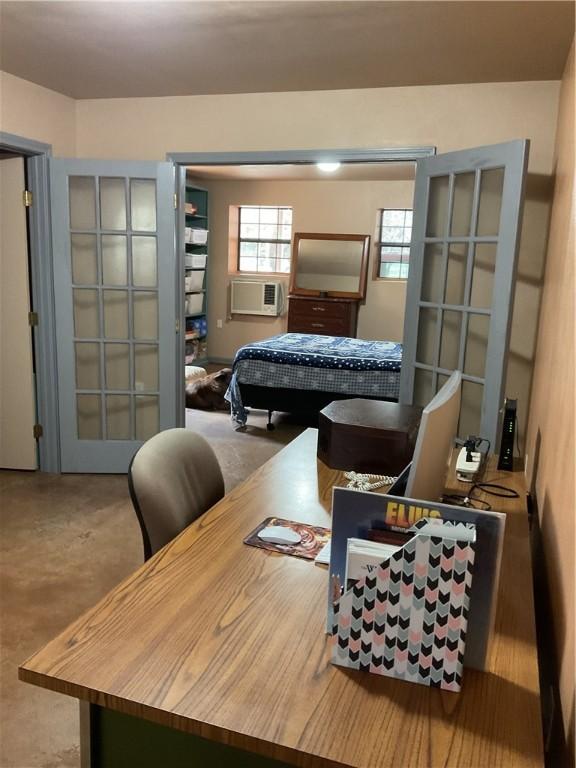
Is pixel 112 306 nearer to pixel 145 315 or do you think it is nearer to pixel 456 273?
pixel 145 315

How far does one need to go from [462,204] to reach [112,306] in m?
2.30

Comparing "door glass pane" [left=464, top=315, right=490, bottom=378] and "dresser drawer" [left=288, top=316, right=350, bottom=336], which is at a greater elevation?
"door glass pane" [left=464, top=315, right=490, bottom=378]

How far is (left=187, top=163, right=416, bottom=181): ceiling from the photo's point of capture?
6457mm

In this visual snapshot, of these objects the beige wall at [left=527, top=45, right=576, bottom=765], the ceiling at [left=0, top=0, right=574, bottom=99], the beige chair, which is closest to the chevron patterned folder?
the beige wall at [left=527, top=45, right=576, bottom=765]

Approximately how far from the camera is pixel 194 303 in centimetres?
791

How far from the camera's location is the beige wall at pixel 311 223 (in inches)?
293

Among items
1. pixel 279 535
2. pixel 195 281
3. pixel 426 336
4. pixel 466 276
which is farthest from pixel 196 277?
pixel 279 535

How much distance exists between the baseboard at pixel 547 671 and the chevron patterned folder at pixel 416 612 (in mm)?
251

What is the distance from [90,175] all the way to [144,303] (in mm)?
856

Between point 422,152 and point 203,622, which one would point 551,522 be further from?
point 422,152

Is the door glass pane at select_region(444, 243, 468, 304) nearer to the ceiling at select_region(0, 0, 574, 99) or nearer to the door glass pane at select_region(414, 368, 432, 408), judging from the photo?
the door glass pane at select_region(414, 368, 432, 408)

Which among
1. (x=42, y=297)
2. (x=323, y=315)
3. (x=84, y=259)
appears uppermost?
(x=84, y=259)

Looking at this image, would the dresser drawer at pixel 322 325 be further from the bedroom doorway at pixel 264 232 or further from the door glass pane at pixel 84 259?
the door glass pane at pixel 84 259

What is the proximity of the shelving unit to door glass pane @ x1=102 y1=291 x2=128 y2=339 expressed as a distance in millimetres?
3626
